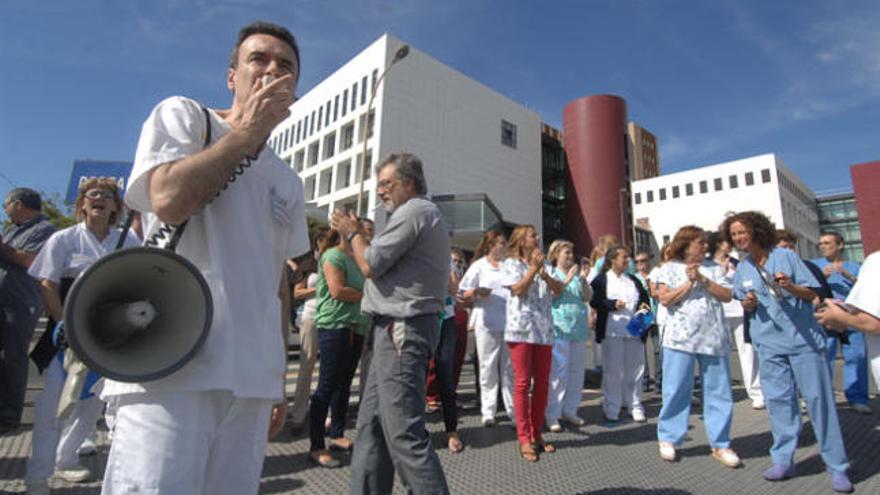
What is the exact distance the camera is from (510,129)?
44656 millimetres

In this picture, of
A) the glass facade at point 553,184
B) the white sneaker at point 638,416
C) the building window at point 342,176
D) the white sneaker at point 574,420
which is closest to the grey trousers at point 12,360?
the white sneaker at point 574,420

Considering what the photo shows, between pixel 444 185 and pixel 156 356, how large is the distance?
1461 inches

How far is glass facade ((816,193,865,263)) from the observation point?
62562 millimetres

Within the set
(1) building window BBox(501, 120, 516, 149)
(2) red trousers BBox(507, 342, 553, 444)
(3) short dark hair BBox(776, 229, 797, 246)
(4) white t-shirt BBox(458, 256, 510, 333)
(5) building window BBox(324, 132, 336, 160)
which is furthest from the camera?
(1) building window BBox(501, 120, 516, 149)

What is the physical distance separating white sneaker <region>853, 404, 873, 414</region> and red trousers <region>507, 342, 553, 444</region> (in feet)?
13.8

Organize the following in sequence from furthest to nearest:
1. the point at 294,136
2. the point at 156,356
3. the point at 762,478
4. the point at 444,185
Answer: the point at 294,136, the point at 444,185, the point at 762,478, the point at 156,356

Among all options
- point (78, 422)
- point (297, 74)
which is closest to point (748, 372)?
point (297, 74)

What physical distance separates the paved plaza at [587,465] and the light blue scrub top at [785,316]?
1.01 meters

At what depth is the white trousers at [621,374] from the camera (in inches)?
208

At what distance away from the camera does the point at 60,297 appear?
10.0 ft

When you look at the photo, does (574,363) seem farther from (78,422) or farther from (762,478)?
(78,422)

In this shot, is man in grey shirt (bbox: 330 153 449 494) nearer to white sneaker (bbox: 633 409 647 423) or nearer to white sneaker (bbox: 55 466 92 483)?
white sneaker (bbox: 55 466 92 483)

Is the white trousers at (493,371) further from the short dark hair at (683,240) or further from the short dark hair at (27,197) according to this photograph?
the short dark hair at (27,197)

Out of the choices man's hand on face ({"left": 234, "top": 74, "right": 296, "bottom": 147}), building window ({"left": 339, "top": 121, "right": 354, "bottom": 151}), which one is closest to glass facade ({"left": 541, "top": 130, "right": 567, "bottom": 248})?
building window ({"left": 339, "top": 121, "right": 354, "bottom": 151})
